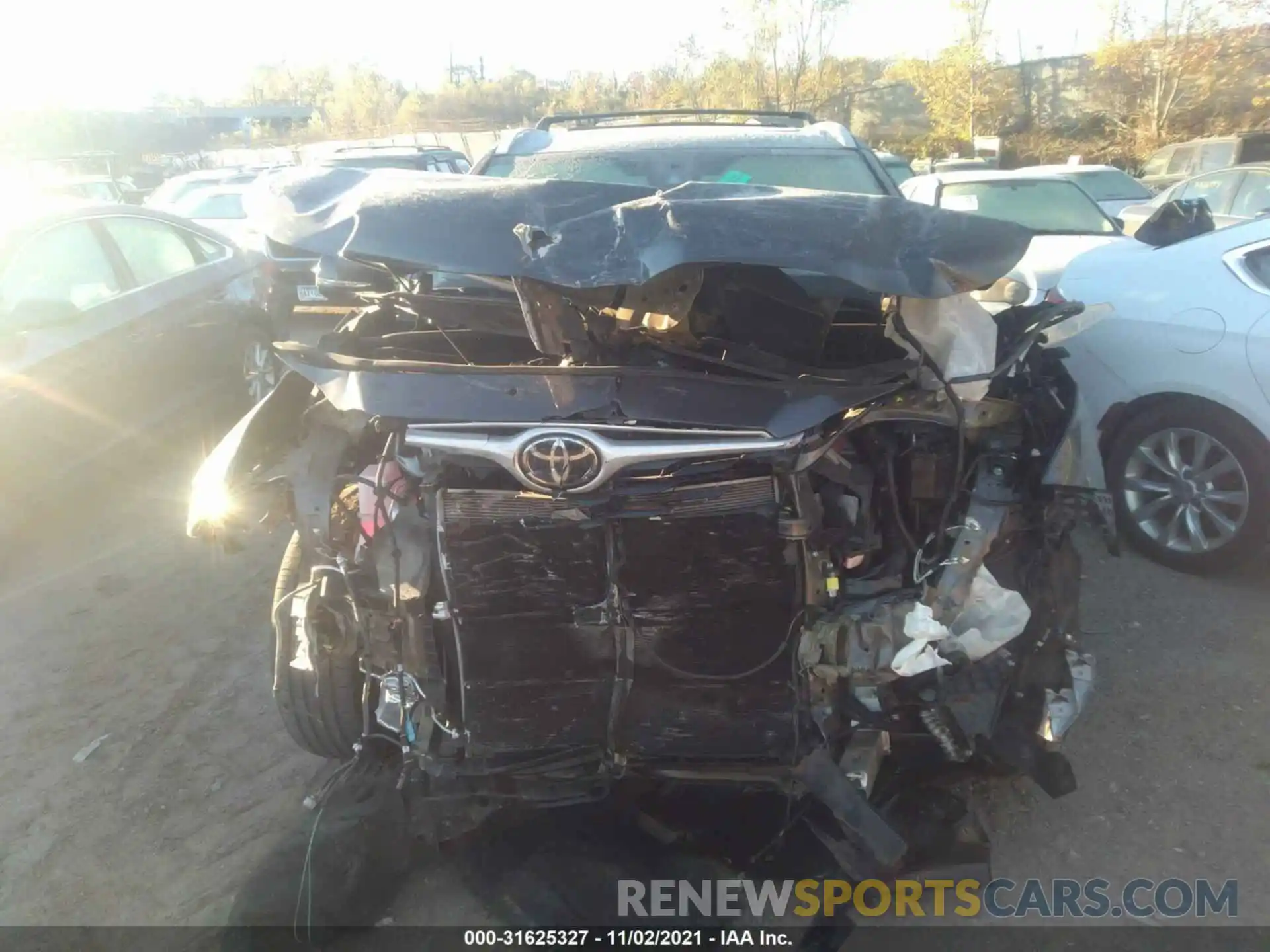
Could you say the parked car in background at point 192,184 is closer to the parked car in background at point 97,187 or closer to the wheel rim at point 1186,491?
the parked car in background at point 97,187

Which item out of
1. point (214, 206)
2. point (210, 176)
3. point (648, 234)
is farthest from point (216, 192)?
point (648, 234)

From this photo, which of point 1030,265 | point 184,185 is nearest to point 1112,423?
point 1030,265

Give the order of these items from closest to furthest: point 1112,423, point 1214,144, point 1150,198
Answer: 1. point 1112,423
2. point 1150,198
3. point 1214,144

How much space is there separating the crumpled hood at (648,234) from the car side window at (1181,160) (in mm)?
14827

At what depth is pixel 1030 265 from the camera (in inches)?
236

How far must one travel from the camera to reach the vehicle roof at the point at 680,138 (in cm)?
439

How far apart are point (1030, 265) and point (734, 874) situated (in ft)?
16.1

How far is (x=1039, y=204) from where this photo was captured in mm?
7660

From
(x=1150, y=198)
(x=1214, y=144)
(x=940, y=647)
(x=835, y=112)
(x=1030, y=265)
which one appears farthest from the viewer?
(x=835, y=112)

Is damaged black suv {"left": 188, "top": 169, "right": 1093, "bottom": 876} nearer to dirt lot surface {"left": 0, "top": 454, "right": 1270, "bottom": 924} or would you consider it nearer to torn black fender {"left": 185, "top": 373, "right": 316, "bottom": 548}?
torn black fender {"left": 185, "top": 373, "right": 316, "bottom": 548}

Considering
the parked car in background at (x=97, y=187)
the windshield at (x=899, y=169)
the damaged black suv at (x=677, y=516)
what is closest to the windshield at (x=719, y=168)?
the damaged black suv at (x=677, y=516)

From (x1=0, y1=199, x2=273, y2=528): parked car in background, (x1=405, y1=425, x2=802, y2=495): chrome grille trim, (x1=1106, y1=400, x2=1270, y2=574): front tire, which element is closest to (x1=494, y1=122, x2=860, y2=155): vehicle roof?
(x1=1106, y1=400, x2=1270, y2=574): front tire

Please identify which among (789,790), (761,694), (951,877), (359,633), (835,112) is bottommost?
(835,112)

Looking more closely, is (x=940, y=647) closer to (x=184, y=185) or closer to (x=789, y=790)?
(x=789, y=790)
